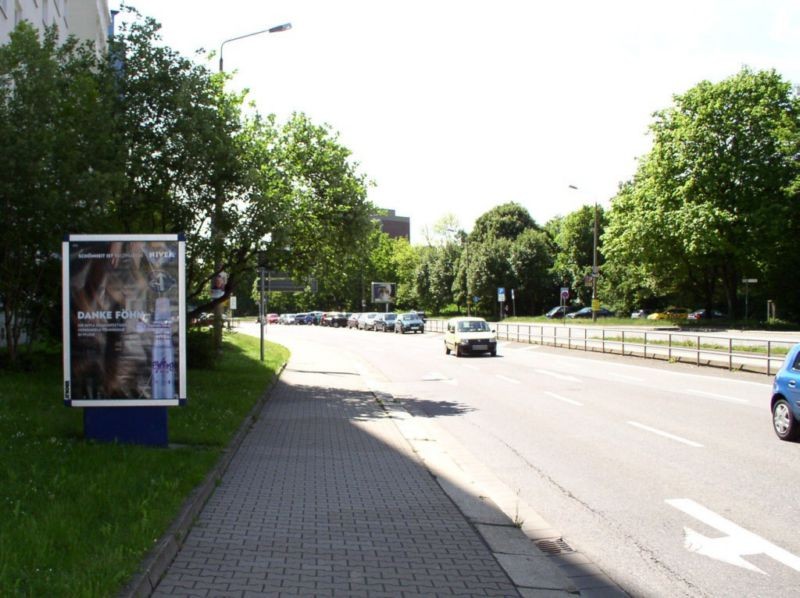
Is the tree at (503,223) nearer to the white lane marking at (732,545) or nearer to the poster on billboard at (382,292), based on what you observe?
the poster on billboard at (382,292)

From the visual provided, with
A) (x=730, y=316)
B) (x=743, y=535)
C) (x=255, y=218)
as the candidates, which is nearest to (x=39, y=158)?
(x=255, y=218)

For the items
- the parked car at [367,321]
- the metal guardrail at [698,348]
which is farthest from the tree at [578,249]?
the metal guardrail at [698,348]

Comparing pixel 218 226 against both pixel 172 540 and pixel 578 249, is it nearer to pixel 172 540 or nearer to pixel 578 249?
pixel 172 540

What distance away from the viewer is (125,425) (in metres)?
8.35

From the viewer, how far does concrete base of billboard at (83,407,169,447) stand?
8344 millimetres

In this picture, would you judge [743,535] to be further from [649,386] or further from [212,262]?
[212,262]

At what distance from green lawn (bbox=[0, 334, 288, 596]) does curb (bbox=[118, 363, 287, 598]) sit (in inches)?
2.4

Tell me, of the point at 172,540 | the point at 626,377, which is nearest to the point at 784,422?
the point at 172,540

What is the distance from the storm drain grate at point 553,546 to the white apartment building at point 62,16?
51.8ft

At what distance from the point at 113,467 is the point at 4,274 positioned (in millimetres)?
9504

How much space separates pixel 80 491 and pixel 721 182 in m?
47.8

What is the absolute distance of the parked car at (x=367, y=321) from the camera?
228 feet

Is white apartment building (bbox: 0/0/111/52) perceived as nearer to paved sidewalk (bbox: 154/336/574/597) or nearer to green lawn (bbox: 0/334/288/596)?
green lawn (bbox: 0/334/288/596)

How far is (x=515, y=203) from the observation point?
8738 cm
